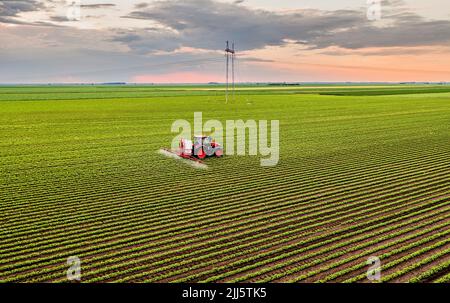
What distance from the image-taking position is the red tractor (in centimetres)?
2712

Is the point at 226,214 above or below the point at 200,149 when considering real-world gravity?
below

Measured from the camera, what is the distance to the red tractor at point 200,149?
27125 millimetres

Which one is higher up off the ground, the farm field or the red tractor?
the red tractor

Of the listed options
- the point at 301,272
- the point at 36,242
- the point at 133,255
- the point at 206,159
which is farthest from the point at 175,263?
the point at 206,159

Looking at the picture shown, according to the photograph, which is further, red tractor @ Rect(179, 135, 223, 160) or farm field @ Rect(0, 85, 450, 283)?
red tractor @ Rect(179, 135, 223, 160)

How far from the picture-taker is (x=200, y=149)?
27.1 meters

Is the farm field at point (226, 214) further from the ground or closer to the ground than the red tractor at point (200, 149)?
closer to the ground

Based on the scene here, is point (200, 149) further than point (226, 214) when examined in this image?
Yes
